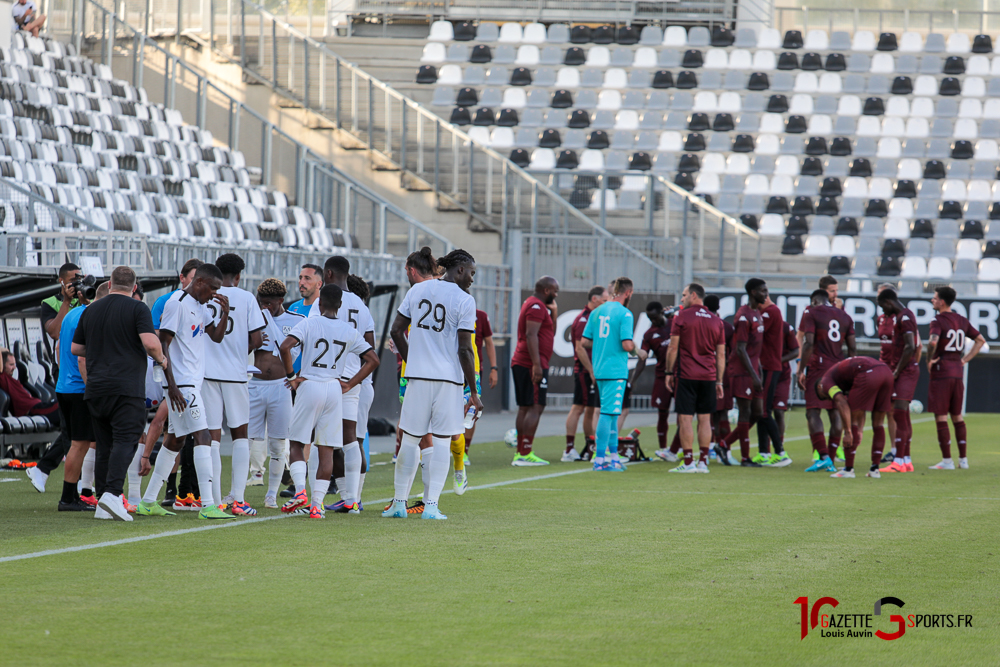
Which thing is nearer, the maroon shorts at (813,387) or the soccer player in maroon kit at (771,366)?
the maroon shorts at (813,387)

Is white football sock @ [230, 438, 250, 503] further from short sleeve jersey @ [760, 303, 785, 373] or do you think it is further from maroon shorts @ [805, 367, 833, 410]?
short sleeve jersey @ [760, 303, 785, 373]

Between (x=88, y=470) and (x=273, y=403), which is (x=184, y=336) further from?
(x=88, y=470)

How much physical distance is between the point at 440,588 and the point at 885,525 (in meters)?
4.32

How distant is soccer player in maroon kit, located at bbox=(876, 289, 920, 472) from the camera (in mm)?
13453

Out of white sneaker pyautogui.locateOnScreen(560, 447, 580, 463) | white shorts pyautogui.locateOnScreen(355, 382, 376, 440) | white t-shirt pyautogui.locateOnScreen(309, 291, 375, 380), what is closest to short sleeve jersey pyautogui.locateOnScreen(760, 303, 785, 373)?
white sneaker pyautogui.locateOnScreen(560, 447, 580, 463)

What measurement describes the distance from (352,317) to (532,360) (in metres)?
4.48

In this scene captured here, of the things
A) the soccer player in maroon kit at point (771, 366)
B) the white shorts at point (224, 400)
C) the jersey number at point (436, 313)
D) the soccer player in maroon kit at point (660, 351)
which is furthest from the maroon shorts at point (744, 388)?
the white shorts at point (224, 400)

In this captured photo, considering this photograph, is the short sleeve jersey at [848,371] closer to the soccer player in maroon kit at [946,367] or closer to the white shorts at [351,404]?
the soccer player in maroon kit at [946,367]

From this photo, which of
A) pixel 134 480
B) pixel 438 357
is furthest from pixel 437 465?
pixel 134 480

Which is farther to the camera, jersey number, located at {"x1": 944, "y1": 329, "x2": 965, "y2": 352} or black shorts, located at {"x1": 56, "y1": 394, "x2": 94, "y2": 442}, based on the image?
jersey number, located at {"x1": 944, "y1": 329, "x2": 965, "y2": 352}

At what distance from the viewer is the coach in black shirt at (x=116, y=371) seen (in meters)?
8.84

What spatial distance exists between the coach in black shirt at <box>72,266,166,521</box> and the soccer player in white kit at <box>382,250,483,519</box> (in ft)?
6.14

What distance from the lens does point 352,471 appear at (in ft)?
31.0

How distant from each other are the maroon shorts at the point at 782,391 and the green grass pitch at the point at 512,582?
3706 mm
